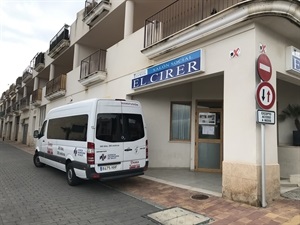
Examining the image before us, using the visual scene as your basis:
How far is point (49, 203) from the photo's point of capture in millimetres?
5570

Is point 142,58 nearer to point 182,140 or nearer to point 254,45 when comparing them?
point 182,140

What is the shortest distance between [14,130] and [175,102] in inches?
1223

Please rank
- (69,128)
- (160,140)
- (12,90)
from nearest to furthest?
(69,128)
(160,140)
(12,90)

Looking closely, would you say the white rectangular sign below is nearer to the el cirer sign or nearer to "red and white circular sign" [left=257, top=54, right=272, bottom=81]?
the el cirer sign

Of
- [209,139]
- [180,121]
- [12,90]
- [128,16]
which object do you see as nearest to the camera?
[209,139]

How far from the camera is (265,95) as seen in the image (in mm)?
5461

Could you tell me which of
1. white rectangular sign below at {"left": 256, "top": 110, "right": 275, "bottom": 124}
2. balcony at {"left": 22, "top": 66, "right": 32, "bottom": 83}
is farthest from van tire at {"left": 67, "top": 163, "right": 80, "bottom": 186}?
balcony at {"left": 22, "top": 66, "right": 32, "bottom": 83}

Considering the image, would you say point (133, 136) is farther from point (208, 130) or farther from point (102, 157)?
point (208, 130)

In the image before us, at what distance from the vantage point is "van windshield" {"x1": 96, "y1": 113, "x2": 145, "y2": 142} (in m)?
6.66

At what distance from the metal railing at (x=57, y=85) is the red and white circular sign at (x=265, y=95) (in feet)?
43.3

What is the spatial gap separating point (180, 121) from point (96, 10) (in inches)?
254

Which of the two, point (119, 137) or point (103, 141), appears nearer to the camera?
point (103, 141)

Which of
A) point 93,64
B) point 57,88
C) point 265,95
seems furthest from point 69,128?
Answer: point 57,88

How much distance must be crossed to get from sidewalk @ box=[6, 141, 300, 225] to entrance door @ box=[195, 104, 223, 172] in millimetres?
2663
